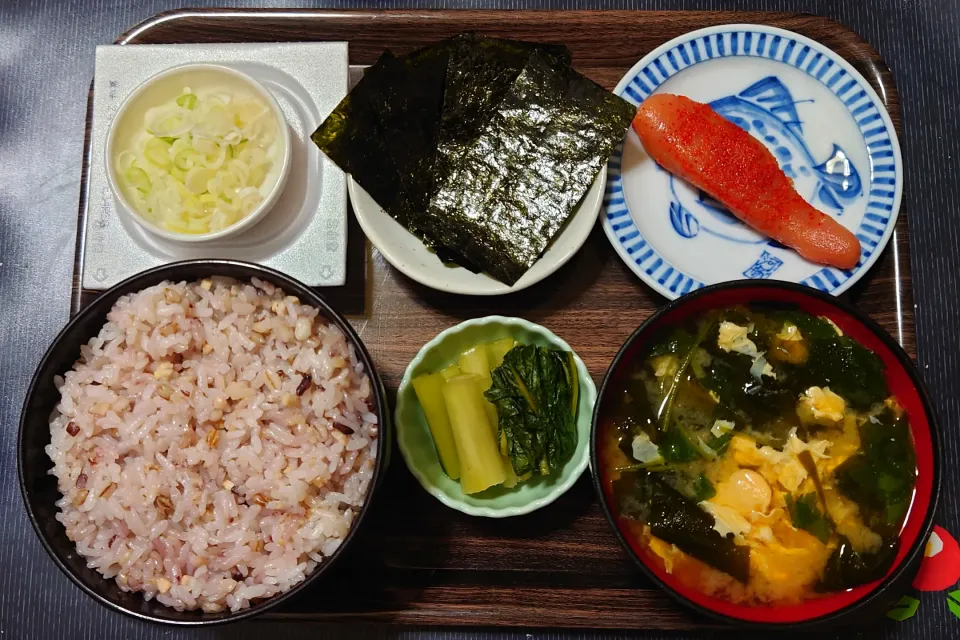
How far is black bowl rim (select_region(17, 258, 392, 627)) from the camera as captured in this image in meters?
1.61

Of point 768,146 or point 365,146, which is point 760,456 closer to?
point 768,146

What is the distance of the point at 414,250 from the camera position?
6.79 feet

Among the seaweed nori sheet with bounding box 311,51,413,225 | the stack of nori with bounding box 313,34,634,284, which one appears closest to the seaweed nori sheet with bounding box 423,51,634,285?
the stack of nori with bounding box 313,34,634,284

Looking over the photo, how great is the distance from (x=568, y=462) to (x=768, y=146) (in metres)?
1.10

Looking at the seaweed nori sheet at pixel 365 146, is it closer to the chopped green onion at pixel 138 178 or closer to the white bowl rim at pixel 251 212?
the white bowl rim at pixel 251 212

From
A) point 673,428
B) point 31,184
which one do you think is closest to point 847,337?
point 673,428

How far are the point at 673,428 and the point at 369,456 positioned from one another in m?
0.72

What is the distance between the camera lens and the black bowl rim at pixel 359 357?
1.61 m

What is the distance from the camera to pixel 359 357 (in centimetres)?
176

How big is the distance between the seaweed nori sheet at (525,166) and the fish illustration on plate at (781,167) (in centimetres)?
33

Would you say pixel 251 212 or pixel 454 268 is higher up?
pixel 251 212

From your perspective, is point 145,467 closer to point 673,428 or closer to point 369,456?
point 369,456

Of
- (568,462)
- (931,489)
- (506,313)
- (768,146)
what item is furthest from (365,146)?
(931,489)

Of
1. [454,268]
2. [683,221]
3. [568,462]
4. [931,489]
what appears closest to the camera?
[931,489]
